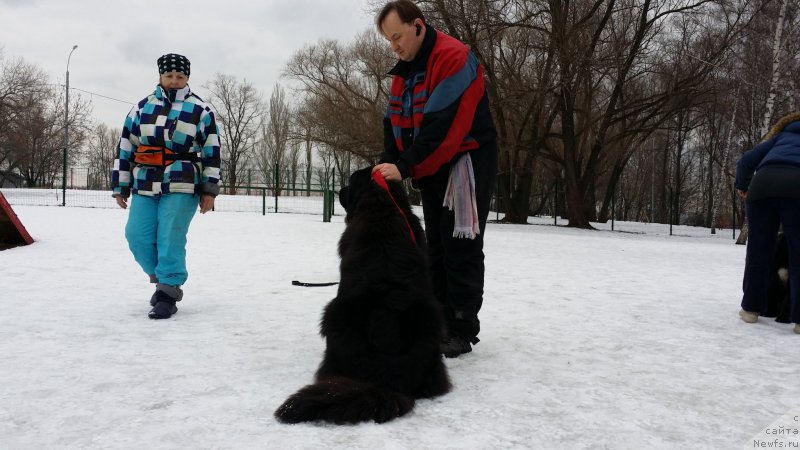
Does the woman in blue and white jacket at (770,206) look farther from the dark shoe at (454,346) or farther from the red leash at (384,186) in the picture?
the red leash at (384,186)

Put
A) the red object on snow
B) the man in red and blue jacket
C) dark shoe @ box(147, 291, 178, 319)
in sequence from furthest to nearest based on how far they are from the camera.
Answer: the red object on snow → dark shoe @ box(147, 291, 178, 319) → the man in red and blue jacket

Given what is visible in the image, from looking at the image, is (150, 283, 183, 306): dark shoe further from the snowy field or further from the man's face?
the man's face

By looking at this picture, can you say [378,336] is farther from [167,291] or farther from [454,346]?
[167,291]

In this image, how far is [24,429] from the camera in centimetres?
193

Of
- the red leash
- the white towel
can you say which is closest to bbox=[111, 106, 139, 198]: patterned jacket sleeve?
the red leash

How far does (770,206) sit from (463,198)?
2.69 metres

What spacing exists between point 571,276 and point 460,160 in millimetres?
4063

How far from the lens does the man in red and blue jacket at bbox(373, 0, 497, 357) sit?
9.11 feet

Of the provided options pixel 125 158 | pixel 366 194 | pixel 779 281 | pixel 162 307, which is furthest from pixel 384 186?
pixel 779 281

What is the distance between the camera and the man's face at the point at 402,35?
9.32 feet

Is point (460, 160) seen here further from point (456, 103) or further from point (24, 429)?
point (24, 429)

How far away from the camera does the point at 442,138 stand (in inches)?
109

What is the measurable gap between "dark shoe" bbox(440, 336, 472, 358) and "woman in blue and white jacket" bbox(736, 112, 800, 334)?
2.56 meters

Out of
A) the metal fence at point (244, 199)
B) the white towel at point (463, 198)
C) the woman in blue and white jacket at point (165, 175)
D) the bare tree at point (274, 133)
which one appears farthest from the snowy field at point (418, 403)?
the bare tree at point (274, 133)
